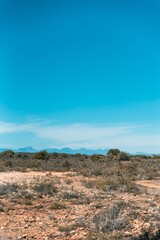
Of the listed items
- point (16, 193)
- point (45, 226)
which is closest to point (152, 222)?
point (45, 226)

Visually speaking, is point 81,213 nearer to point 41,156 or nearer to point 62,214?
point 62,214

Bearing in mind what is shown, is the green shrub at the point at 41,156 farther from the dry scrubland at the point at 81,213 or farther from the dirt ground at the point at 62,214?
the dirt ground at the point at 62,214

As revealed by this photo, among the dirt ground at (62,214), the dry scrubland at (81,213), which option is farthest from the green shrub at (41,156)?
the dirt ground at (62,214)

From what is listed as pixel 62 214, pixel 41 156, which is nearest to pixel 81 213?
pixel 62 214

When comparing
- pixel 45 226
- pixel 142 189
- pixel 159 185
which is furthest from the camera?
pixel 159 185

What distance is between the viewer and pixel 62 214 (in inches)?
443

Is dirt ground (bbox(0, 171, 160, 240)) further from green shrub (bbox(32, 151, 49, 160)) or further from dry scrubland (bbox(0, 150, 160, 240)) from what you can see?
green shrub (bbox(32, 151, 49, 160))

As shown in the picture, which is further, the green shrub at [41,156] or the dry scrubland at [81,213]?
the green shrub at [41,156]

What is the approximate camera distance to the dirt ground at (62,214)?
9031 millimetres

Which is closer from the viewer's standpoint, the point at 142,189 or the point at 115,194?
the point at 115,194

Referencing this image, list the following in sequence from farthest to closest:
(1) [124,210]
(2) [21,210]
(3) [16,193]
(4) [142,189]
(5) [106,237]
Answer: (4) [142,189] < (3) [16,193] < (2) [21,210] < (1) [124,210] < (5) [106,237]

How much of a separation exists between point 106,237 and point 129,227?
1.23 m

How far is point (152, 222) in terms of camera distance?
9781mm

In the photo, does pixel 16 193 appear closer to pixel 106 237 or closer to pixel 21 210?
pixel 21 210
